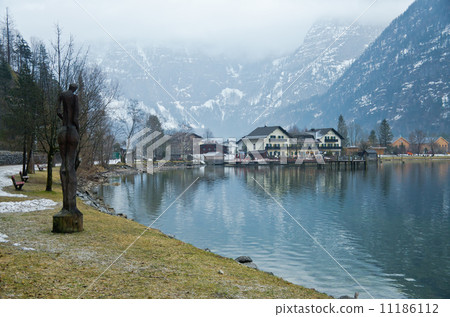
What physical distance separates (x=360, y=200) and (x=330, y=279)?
26.3 meters

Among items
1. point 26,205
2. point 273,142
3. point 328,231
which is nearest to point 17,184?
point 26,205

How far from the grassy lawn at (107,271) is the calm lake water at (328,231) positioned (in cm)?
562

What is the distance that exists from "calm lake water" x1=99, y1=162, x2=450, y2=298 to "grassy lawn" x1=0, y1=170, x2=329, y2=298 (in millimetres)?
5620

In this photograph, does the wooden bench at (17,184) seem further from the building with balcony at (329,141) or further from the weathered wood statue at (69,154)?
the building with balcony at (329,141)

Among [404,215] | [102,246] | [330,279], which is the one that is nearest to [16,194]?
[102,246]

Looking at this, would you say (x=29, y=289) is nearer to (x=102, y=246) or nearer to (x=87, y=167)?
(x=102, y=246)

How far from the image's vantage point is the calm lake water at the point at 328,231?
53.9 feet

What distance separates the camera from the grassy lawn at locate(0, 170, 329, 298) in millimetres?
8102

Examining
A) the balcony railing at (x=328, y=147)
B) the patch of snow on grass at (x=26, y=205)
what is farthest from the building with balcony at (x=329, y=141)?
the patch of snow on grass at (x=26, y=205)

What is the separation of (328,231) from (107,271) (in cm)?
1912

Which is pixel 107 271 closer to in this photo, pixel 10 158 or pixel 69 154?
pixel 69 154

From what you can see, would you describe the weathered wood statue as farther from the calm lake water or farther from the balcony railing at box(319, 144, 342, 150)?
the balcony railing at box(319, 144, 342, 150)

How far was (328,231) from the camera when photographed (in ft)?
83.9

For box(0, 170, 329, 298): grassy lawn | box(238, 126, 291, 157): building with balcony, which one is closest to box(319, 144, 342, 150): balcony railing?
box(238, 126, 291, 157): building with balcony
